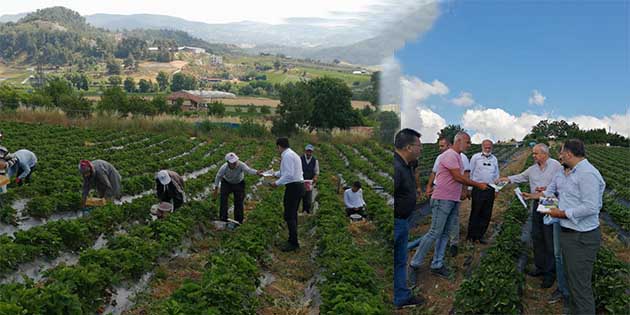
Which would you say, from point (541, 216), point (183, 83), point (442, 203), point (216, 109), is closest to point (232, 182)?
point (442, 203)

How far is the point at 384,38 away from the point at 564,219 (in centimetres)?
243

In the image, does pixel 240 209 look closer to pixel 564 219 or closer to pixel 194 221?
pixel 194 221

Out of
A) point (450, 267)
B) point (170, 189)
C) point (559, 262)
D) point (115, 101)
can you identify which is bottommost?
point (115, 101)

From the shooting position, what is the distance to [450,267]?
20.5 feet

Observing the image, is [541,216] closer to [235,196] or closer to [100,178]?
[235,196]

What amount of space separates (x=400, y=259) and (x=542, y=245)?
3219 millimetres

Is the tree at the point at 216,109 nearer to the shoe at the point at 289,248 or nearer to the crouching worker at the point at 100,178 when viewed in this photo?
the crouching worker at the point at 100,178

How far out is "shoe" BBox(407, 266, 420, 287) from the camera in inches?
223

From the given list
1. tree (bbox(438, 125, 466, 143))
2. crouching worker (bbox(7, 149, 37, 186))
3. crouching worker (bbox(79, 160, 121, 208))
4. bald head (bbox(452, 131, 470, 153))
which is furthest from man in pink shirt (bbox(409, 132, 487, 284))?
crouching worker (bbox(7, 149, 37, 186))

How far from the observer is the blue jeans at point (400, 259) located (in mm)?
4223

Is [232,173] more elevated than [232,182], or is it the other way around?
[232,173]

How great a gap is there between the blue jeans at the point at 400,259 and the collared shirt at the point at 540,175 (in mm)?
2257

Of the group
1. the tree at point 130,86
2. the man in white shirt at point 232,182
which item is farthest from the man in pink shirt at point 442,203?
the tree at point 130,86

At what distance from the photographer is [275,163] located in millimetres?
25562
